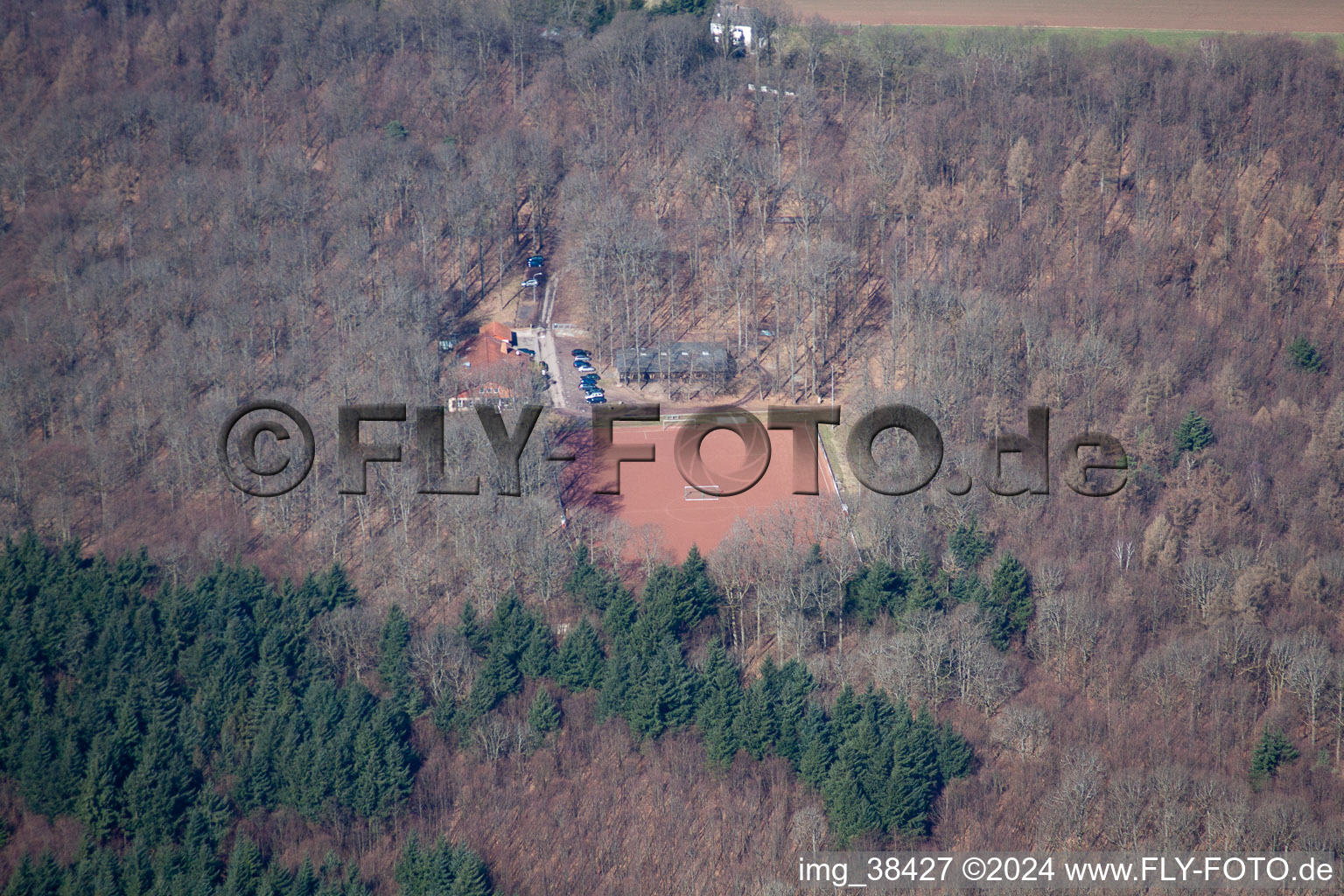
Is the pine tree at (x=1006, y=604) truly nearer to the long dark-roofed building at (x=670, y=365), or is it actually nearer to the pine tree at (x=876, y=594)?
the pine tree at (x=876, y=594)

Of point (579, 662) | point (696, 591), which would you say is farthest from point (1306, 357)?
point (579, 662)

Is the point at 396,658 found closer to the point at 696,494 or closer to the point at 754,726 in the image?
the point at 754,726

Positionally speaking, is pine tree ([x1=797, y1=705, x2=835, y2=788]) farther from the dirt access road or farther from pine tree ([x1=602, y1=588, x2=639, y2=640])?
the dirt access road

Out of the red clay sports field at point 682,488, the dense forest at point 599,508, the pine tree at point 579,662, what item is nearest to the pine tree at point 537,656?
the dense forest at point 599,508

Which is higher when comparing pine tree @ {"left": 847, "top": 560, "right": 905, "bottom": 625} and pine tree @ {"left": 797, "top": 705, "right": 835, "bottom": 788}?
pine tree @ {"left": 847, "top": 560, "right": 905, "bottom": 625}

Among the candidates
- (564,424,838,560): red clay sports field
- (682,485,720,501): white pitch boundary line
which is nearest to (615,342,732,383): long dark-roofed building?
(564,424,838,560): red clay sports field

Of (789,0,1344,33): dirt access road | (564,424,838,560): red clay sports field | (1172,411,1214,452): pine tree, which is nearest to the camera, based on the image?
(564,424,838,560): red clay sports field
